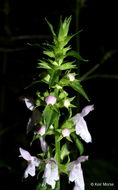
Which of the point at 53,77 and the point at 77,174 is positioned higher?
the point at 53,77

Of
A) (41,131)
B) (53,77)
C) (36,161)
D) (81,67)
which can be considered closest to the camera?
(53,77)

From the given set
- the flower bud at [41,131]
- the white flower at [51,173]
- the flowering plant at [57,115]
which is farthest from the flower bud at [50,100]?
the white flower at [51,173]

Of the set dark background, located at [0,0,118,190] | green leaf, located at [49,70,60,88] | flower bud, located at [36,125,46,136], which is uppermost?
dark background, located at [0,0,118,190]

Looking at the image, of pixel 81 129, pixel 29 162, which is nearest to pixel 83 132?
pixel 81 129

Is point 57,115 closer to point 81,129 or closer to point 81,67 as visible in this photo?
point 81,129

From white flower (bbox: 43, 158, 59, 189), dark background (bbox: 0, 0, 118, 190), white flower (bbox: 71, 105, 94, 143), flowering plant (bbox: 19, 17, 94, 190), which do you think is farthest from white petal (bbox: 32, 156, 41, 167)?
dark background (bbox: 0, 0, 118, 190)

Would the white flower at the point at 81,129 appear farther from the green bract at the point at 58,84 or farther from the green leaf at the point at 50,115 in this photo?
the green leaf at the point at 50,115

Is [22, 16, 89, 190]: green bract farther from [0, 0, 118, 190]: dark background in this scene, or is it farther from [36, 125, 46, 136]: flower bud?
[0, 0, 118, 190]: dark background

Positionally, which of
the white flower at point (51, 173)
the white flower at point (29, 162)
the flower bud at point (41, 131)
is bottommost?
Answer: the white flower at point (51, 173)

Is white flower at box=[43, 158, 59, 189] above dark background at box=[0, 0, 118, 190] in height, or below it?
below
